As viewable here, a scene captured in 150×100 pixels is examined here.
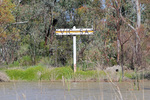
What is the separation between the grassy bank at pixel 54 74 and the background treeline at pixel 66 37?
3.08 meters

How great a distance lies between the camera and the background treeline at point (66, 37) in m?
20.5

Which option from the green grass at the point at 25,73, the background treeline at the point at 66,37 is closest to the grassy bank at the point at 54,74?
the green grass at the point at 25,73

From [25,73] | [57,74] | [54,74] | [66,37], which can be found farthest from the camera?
[66,37]

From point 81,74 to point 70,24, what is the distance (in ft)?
28.2

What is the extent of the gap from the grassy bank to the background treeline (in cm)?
308

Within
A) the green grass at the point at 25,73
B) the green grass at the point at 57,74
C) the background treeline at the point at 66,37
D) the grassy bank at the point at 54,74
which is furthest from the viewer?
the background treeline at the point at 66,37

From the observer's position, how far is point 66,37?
23.5m

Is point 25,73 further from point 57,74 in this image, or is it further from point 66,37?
point 66,37

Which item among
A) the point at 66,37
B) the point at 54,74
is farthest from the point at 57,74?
the point at 66,37

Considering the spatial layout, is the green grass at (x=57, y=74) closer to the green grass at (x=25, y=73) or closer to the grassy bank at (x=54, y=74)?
the grassy bank at (x=54, y=74)

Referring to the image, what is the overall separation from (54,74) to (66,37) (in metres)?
7.65

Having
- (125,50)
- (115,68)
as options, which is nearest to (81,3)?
(125,50)

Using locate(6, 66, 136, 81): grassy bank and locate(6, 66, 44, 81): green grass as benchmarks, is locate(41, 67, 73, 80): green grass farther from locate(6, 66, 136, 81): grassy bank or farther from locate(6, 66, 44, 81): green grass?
locate(6, 66, 44, 81): green grass

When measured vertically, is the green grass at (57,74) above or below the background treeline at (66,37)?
below
